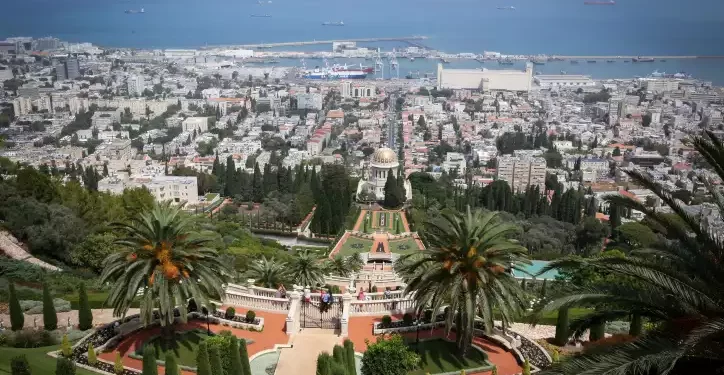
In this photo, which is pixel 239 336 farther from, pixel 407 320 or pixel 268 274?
pixel 407 320

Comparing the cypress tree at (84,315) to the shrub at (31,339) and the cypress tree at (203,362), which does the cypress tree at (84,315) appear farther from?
the cypress tree at (203,362)

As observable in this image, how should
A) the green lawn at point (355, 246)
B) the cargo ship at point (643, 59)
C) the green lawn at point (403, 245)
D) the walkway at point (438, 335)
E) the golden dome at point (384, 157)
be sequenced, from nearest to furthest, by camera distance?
the walkway at point (438, 335), the green lawn at point (355, 246), the green lawn at point (403, 245), the golden dome at point (384, 157), the cargo ship at point (643, 59)

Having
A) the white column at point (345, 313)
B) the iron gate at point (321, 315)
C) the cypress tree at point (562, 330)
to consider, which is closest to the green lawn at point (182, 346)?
the iron gate at point (321, 315)

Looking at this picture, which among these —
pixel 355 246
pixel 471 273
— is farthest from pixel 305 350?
pixel 355 246

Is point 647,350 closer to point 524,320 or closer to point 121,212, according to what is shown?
point 524,320

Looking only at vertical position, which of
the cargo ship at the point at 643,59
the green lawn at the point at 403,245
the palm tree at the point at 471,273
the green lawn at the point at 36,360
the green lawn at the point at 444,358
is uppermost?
the cargo ship at the point at 643,59

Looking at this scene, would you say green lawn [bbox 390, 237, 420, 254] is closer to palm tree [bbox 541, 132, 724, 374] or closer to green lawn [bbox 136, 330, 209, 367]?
green lawn [bbox 136, 330, 209, 367]

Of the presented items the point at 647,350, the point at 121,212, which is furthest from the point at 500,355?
the point at 121,212
